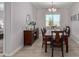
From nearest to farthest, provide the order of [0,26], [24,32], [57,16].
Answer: [24,32] < [0,26] < [57,16]

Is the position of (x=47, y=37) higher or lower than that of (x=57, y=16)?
lower

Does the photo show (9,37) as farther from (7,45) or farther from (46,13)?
(46,13)

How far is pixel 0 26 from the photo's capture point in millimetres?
10148

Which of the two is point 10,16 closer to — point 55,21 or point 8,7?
point 8,7

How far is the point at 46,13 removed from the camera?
42.5 feet

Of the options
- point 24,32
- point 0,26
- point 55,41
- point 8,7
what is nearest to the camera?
point 8,7

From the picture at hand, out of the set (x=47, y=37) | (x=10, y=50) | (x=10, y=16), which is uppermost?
(x=10, y=16)

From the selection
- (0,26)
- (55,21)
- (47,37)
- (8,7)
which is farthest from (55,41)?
(55,21)

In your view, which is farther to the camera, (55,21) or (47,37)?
(55,21)

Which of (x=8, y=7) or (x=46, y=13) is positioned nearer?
(x=8, y=7)

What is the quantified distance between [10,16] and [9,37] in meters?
0.69

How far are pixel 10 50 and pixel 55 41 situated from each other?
1572 mm

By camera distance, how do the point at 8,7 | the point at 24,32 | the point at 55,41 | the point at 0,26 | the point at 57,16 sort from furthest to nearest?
the point at 57,16 → the point at 0,26 → the point at 24,32 → the point at 55,41 → the point at 8,7

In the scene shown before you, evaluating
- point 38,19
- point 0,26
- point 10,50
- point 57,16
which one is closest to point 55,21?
point 57,16
